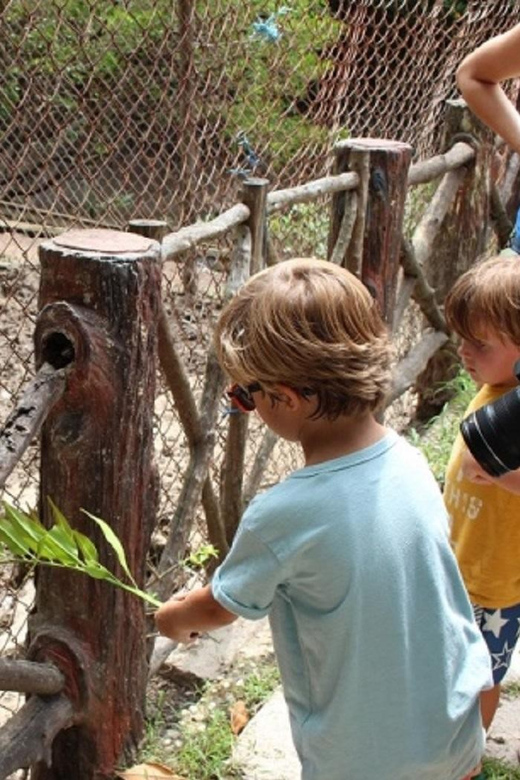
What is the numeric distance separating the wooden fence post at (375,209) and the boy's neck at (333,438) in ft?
6.06

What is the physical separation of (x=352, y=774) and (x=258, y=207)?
1.55 m

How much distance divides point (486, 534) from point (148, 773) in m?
0.89

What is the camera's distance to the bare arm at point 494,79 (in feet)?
10.8

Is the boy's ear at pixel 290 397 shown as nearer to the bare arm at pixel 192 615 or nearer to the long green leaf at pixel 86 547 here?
the bare arm at pixel 192 615

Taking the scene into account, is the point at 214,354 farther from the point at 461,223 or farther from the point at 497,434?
the point at 461,223

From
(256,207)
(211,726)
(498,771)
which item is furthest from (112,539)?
(498,771)

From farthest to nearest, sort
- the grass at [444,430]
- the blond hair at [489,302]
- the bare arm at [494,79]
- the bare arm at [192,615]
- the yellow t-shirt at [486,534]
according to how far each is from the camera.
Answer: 1. the grass at [444,430]
2. the bare arm at [494,79]
3. the yellow t-shirt at [486,534]
4. the blond hair at [489,302]
5. the bare arm at [192,615]

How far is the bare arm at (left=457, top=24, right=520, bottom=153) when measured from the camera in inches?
129

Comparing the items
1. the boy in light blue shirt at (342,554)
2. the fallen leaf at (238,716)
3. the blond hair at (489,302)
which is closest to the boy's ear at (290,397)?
the boy in light blue shirt at (342,554)

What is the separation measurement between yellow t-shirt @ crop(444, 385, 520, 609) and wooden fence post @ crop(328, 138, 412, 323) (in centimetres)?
116

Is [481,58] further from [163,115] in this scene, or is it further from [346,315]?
[163,115]

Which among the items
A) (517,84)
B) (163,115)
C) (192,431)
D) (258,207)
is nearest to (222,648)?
(192,431)

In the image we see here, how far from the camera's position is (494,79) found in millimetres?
3371

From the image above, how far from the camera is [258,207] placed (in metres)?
2.98
